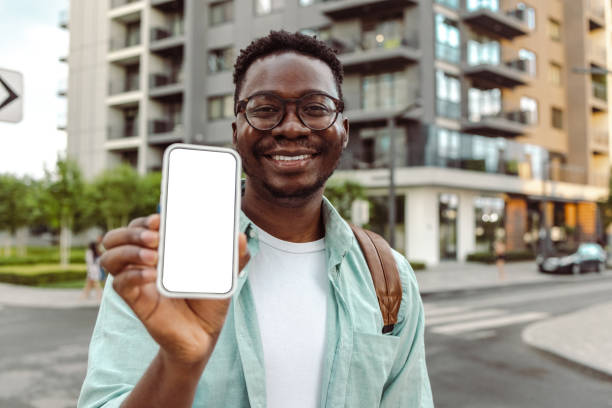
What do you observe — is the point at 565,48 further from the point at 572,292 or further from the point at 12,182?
the point at 12,182

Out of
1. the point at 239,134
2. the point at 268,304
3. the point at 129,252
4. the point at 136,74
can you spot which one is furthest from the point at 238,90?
the point at 136,74

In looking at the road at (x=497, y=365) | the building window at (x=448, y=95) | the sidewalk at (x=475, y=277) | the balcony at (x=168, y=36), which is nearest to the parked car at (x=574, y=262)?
the sidewalk at (x=475, y=277)

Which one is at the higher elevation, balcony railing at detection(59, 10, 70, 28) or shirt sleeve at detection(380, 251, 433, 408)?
balcony railing at detection(59, 10, 70, 28)

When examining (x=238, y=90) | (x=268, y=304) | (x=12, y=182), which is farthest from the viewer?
(x=12, y=182)

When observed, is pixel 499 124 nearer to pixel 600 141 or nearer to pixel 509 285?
pixel 509 285

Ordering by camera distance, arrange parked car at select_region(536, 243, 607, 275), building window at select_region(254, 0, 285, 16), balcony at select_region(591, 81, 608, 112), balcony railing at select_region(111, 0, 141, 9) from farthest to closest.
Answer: balcony at select_region(591, 81, 608, 112)
balcony railing at select_region(111, 0, 141, 9)
building window at select_region(254, 0, 285, 16)
parked car at select_region(536, 243, 607, 275)

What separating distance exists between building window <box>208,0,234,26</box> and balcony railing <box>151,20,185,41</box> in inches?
99.7

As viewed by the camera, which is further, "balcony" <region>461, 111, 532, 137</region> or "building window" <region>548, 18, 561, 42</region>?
"building window" <region>548, 18, 561, 42</region>

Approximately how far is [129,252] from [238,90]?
38.3 inches

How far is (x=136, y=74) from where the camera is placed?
36.5m

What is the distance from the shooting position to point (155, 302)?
2.78ft

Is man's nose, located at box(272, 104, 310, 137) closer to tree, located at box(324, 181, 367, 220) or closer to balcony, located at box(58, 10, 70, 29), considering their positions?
tree, located at box(324, 181, 367, 220)

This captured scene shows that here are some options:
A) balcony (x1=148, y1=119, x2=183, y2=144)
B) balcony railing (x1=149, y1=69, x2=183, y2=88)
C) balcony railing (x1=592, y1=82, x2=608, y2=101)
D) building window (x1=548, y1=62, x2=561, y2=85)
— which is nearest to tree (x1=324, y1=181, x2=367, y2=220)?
balcony (x1=148, y1=119, x2=183, y2=144)

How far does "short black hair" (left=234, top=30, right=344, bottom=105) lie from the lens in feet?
5.39
